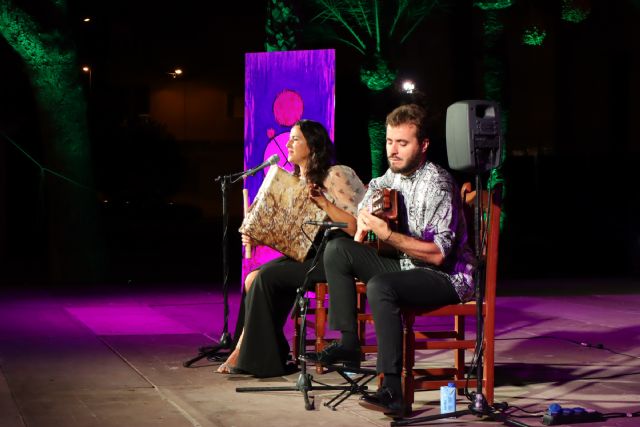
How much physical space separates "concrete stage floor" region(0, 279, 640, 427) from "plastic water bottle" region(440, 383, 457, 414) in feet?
0.33

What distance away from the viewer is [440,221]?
5629 mm

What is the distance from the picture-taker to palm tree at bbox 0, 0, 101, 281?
13.9 meters

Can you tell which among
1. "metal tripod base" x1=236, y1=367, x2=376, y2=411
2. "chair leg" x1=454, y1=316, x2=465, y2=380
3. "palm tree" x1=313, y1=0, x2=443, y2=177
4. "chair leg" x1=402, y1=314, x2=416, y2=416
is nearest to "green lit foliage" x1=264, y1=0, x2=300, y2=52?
Result: "palm tree" x1=313, y1=0, x2=443, y2=177

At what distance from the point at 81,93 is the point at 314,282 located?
8.41m

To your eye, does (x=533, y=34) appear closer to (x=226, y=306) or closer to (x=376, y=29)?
(x=376, y=29)

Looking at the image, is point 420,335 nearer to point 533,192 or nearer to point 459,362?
point 459,362

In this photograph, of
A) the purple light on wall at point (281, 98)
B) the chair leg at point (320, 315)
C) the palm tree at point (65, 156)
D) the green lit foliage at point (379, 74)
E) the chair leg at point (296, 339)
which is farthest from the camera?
the green lit foliage at point (379, 74)

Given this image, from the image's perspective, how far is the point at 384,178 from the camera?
609cm

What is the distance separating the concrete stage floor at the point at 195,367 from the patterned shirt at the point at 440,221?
75cm

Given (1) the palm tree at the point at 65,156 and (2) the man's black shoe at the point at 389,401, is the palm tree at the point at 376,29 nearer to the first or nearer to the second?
(1) the palm tree at the point at 65,156

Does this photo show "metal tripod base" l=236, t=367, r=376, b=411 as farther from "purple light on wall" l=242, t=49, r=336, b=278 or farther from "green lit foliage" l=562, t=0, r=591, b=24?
"green lit foliage" l=562, t=0, r=591, b=24

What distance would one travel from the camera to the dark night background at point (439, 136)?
63.7 ft

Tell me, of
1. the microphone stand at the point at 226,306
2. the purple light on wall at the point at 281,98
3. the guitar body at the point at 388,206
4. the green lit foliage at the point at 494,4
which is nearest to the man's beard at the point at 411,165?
the guitar body at the point at 388,206

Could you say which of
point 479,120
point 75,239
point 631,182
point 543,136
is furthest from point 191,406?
point 543,136
